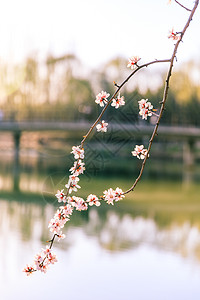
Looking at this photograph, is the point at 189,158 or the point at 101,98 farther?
the point at 189,158

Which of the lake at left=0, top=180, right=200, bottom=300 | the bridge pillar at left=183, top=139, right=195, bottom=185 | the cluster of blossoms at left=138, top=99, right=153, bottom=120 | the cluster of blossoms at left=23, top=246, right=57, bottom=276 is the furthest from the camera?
the bridge pillar at left=183, top=139, right=195, bottom=185

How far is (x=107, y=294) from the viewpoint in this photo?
22.4 ft

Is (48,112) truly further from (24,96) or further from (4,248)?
(4,248)

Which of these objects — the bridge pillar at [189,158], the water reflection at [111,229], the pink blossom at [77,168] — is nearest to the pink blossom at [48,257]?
the pink blossom at [77,168]

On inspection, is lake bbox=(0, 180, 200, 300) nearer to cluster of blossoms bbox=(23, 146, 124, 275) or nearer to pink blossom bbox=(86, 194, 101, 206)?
cluster of blossoms bbox=(23, 146, 124, 275)

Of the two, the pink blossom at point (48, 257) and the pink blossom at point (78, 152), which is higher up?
the pink blossom at point (78, 152)

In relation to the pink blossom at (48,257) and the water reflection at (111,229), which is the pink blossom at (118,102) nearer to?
the pink blossom at (48,257)

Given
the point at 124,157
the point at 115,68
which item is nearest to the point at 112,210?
the point at 115,68

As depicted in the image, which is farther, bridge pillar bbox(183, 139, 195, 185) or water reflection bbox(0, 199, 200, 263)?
bridge pillar bbox(183, 139, 195, 185)

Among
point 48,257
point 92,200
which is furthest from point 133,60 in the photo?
point 48,257

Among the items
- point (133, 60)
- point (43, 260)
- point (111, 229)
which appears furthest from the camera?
point (111, 229)

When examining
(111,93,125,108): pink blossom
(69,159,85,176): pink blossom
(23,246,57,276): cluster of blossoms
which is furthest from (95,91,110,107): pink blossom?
(23,246,57,276): cluster of blossoms

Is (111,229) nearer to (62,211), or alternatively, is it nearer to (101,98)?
(62,211)

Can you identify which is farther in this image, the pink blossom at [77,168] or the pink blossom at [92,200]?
the pink blossom at [92,200]
